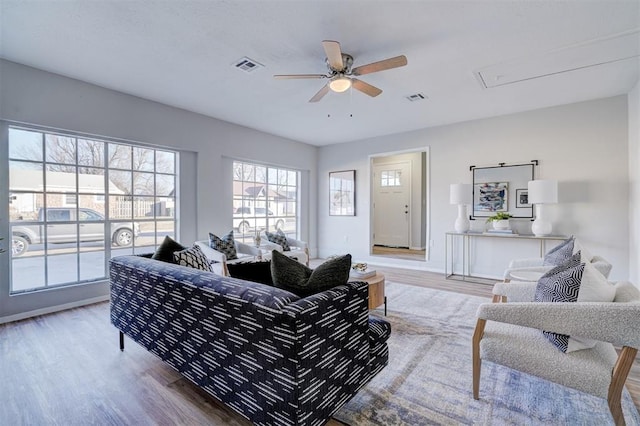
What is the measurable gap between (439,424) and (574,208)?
4.17 meters

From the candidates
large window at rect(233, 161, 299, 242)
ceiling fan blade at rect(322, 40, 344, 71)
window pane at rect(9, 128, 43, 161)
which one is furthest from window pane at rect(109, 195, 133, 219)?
ceiling fan blade at rect(322, 40, 344, 71)

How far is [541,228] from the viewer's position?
4090 millimetres

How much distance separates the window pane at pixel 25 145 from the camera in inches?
124

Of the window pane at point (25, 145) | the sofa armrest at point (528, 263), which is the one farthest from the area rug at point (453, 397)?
the window pane at point (25, 145)

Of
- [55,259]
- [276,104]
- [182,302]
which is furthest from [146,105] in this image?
[182,302]

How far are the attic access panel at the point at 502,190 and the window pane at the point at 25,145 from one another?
604 cm

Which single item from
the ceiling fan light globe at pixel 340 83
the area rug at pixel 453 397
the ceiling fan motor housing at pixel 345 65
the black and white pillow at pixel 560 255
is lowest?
the area rug at pixel 453 397

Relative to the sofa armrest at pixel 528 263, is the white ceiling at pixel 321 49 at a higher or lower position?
higher

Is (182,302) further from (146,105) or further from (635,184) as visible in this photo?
(635,184)

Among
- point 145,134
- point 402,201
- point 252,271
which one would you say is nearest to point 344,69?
point 252,271

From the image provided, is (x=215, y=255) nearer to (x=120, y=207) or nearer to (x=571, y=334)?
(x=120, y=207)

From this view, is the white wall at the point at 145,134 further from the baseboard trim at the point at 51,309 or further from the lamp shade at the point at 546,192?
the lamp shade at the point at 546,192

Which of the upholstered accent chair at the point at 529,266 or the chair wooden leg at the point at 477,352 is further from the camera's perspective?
the upholstered accent chair at the point at 529,266

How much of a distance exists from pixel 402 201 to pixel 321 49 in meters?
5.42
